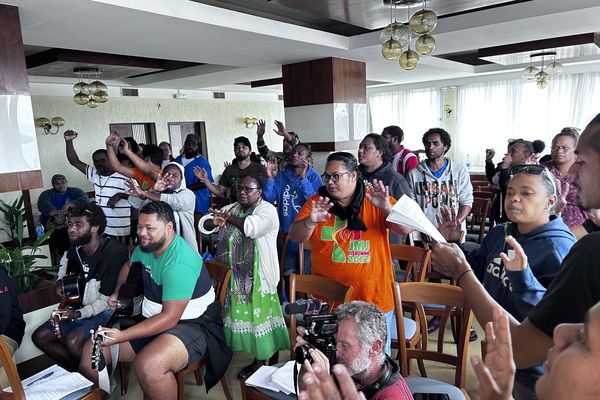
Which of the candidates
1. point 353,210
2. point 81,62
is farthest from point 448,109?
point 353,210

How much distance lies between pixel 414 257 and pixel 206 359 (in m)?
1.40

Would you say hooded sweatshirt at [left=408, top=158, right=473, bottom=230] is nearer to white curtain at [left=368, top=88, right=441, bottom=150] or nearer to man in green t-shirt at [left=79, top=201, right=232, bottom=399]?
man in green t-shirt at [left=79, top=201, right=232, bottom=399]

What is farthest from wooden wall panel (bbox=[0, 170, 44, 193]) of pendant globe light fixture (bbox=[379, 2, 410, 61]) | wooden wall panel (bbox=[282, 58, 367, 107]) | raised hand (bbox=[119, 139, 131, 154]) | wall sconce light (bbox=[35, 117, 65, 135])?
wall sconce light (bbox=[35, 117, 65, 135])

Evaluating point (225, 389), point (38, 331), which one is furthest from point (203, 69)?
point (225, 389)

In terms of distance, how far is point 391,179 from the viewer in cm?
305

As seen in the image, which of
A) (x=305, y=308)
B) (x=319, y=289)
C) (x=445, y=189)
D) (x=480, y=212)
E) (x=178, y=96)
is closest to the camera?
(x=305, y=308)

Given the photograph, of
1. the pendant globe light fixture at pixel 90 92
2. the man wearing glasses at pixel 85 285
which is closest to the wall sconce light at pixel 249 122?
the pendant globe light fixture at pixel 90 92

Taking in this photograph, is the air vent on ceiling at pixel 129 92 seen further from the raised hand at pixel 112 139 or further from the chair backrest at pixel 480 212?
the chair backrest at pixel 480 212

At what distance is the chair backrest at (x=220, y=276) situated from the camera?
246cm

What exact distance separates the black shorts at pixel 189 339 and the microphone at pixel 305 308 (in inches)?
33.1

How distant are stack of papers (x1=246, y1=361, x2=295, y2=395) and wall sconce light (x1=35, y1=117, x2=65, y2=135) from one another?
6.80m

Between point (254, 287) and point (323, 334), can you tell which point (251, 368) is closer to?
point (254, 287)

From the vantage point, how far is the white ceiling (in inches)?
124

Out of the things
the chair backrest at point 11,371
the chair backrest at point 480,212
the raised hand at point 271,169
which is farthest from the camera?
the chair backrest at point 480,212
